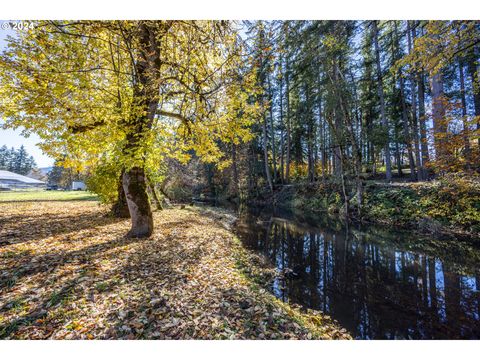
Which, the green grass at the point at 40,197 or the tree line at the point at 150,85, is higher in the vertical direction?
the tree line at the point at 150,85

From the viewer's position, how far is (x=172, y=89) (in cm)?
575

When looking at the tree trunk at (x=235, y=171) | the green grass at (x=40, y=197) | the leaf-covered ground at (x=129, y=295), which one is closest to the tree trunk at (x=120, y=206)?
the leaf-covered ground at (x=129, y=295)

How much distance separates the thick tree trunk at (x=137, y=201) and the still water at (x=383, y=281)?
3.68 m

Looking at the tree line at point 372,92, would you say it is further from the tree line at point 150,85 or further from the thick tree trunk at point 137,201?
the thick tree trunk at point 137,201

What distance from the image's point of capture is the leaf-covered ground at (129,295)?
2.54 m

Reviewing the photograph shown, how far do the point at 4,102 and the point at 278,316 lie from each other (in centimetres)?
656

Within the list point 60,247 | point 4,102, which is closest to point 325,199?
point 60,247

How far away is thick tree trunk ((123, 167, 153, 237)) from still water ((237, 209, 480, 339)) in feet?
12.1

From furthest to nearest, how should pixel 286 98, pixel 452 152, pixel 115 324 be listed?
pixel 286 98, pixel 452 152, pixel 115 324

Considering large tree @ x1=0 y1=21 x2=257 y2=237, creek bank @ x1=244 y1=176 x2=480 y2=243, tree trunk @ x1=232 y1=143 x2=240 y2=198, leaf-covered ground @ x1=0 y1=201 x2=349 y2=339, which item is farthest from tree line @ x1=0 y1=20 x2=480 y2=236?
tree trunk @ x1=232 y1=143 x2=240 y2=198

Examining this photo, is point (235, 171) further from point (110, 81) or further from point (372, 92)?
point (110, 81)

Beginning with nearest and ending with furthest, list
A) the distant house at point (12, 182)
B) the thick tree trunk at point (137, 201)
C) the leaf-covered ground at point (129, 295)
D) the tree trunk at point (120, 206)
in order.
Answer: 1. the leaf-covered ground at point (129, 295)
2. the thick tree trunk at point (137, 201)
3. the tree trunk at point (120, 206)
4. the distant house at point (12, 182)

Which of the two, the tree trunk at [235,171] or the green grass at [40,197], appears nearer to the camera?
the green grass at [40,197]
